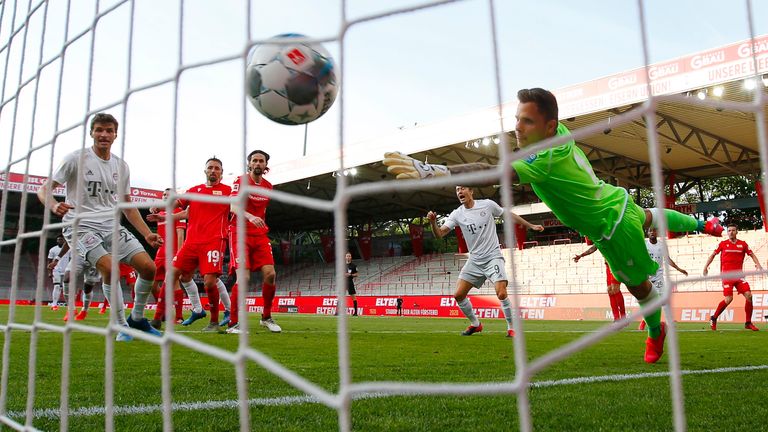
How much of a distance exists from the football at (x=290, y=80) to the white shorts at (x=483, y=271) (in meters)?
4.60

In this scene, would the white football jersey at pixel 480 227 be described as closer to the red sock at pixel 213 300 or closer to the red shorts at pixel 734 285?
the red sock at pixel 213 300

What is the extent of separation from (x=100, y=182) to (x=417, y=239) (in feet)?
87.1

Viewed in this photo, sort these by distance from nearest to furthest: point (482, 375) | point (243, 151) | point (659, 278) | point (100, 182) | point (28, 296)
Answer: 1. point (243, 151)
2. point (482, 375)
3. point (100, 182)
4. point (659, 278)
5. point (28, 296)

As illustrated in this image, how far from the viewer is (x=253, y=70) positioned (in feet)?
8.11

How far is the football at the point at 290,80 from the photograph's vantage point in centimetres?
243

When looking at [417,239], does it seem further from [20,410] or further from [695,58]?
[20,410]

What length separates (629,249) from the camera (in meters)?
3.46

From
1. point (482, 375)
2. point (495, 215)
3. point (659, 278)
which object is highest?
point (495, 215)

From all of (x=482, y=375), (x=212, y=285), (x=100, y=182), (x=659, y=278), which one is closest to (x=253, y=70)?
(x=482, y=375)

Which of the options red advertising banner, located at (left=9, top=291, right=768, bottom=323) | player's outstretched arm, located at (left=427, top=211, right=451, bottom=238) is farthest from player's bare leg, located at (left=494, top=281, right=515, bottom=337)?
red advertising banner, located at (left=9, top=291, right=768, bottom=323)

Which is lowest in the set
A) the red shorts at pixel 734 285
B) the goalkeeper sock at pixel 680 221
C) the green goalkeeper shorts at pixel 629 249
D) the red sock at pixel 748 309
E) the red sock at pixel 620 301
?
the red sock at pixel 748 309

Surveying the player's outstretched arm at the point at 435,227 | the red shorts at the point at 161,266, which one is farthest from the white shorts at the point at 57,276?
the player's outstretched arm at the point at 435,227

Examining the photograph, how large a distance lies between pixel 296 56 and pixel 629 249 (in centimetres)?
214

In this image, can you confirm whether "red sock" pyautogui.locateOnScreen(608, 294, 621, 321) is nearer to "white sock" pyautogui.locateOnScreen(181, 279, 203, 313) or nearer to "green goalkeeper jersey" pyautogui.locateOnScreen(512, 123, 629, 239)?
"white sock" pyautogui.locateOnScreen(181, 279, 203, 313)
